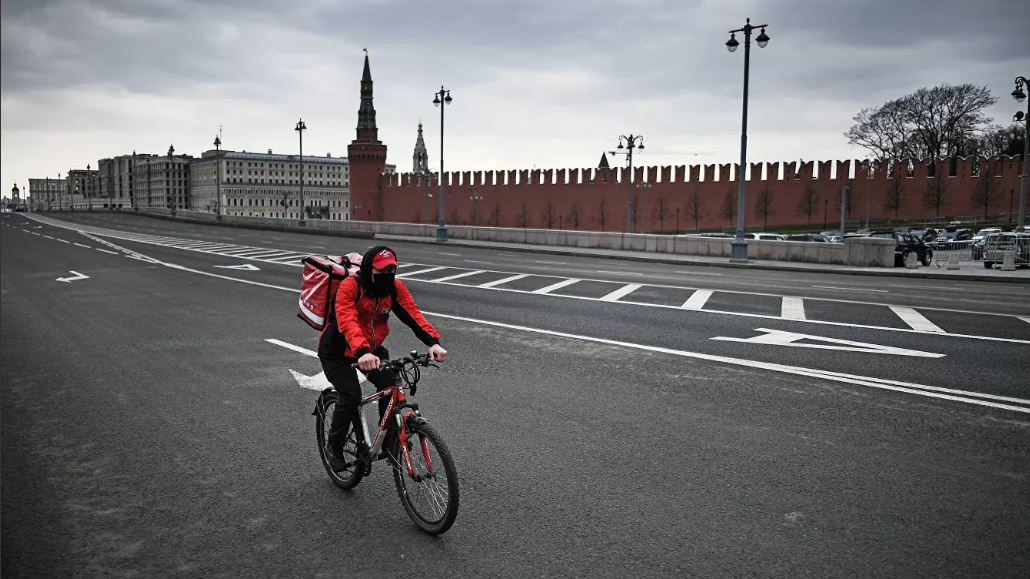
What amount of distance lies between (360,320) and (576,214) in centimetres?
6665

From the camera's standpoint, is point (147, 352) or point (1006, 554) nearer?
point (1006, 554)

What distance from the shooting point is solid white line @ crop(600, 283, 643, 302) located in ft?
50.3

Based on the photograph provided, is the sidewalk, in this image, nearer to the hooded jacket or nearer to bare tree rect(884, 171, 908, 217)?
the hooded jacket

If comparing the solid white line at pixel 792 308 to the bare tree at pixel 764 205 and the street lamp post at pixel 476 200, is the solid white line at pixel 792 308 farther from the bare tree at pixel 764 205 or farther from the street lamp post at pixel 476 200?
the street lamp post at pixel 476 200

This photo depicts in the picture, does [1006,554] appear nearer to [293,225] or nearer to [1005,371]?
[1005,371]

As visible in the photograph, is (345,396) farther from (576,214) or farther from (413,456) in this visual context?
(576,214)

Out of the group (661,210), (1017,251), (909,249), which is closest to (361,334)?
(909,249)

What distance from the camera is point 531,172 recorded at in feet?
245

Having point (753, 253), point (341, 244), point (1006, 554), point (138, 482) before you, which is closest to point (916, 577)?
point (1006, 554)

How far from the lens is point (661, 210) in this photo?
6856 centimetres

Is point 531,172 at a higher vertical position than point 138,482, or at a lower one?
higher

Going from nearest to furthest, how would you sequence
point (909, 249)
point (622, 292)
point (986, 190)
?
1. point (622, 292)
2. point (909, 249)
3. point (986, 190)

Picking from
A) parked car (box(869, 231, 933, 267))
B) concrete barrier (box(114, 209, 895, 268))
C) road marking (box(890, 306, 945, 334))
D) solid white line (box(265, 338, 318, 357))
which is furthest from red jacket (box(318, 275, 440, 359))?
parked car (box(869, 231, 933, 267))

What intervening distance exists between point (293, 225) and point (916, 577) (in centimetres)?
5426
